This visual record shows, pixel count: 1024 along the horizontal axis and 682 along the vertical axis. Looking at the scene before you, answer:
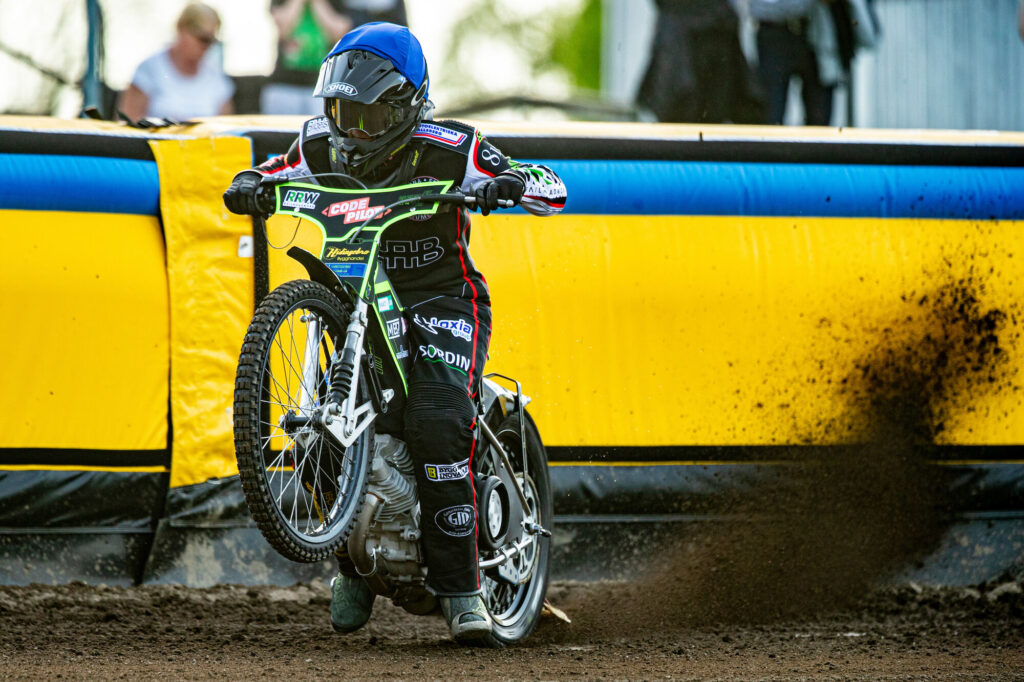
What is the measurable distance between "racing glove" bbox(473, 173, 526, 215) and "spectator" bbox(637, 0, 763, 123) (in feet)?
16.7

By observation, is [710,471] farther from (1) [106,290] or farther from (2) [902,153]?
(1) [106,290]

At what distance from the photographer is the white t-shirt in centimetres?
938

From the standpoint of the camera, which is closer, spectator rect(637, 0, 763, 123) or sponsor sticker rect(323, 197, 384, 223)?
sponsor sticker rect(323, 197, 384, 223)

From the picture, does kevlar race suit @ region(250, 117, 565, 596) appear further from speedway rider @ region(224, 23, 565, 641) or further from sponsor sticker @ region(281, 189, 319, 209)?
sponsor sticker @ region(281, 189, 319, 209)

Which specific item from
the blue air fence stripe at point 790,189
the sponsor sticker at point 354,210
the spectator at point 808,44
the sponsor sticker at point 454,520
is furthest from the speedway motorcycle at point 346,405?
the spectator at point 808,44

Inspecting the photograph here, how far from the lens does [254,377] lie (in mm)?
4480

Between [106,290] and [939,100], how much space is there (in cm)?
910

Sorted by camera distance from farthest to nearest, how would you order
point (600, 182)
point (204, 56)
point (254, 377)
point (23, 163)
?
point (204, 56) < point (600, 182) < point (23, 163) < point (254, 377)

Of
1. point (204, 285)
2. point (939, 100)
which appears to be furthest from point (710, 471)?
point (939, 100)

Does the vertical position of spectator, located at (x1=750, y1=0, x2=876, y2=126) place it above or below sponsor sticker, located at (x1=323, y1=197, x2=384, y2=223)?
above

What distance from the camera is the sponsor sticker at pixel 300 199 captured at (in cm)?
503

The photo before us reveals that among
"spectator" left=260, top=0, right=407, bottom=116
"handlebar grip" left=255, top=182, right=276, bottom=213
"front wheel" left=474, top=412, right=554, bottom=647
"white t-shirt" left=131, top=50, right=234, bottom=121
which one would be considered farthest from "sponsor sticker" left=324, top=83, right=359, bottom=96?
"spectator" left=260, top=0, right=407, bottom=116

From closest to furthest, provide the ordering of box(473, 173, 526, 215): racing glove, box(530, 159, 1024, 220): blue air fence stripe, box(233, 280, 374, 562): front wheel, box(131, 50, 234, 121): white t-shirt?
box(233, 280, 374, 562): front wheel < box(473, 173, 526, 215): racing glove < box(530, 159, 1024, 220): blue air fence stripe < box(131, 50, 234, 121): white t-shirt

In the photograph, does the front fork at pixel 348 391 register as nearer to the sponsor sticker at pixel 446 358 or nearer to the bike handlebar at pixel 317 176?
the sponsor sticker at pixel 446 358
